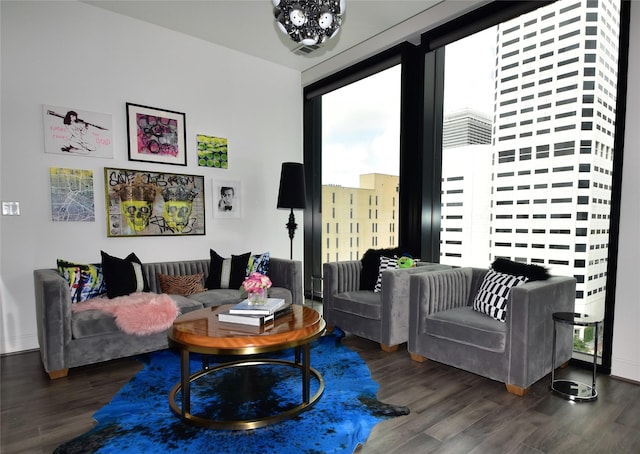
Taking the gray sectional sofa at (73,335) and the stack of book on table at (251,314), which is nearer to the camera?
the stack of book on table at (251,314)

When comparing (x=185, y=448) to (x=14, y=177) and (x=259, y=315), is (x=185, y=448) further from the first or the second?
(x=14, y=177)

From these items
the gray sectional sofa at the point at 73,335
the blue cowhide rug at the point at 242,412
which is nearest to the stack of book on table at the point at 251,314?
the blue cowhide rug at the point at 242,412

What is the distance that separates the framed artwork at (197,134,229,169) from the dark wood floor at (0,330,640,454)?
7.62 feet

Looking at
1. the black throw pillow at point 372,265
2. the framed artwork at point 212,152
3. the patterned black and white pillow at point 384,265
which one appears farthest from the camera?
the framed artwork at point 212,152

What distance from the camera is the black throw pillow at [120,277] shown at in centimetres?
313

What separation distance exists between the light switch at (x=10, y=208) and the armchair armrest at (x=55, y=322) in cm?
97

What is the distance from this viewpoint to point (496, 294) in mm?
2689

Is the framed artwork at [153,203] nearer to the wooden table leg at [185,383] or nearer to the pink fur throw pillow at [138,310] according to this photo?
the pink fur throw pillow at [138,310]

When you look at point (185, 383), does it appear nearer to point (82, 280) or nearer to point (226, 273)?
point (82, 280)

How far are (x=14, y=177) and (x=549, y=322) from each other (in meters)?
4.40

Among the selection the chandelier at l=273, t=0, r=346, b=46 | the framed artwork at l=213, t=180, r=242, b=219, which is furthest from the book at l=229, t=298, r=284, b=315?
the framed artwork at l=213, t=180, r=242, b=219

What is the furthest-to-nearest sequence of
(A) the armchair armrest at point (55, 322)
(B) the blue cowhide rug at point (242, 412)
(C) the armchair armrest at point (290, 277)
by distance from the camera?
(C) the armchair armrest at point (290, 277) < (A) the armchair armrest at point (55, 322) < (B) the blue cowhide rug at point (242, 412)

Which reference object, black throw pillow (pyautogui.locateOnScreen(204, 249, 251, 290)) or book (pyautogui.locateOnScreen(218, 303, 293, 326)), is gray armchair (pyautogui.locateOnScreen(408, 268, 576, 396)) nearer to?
book (pyautogui.locateOnScreen(218, 303, 293, 326))

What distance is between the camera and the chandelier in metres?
2.18
